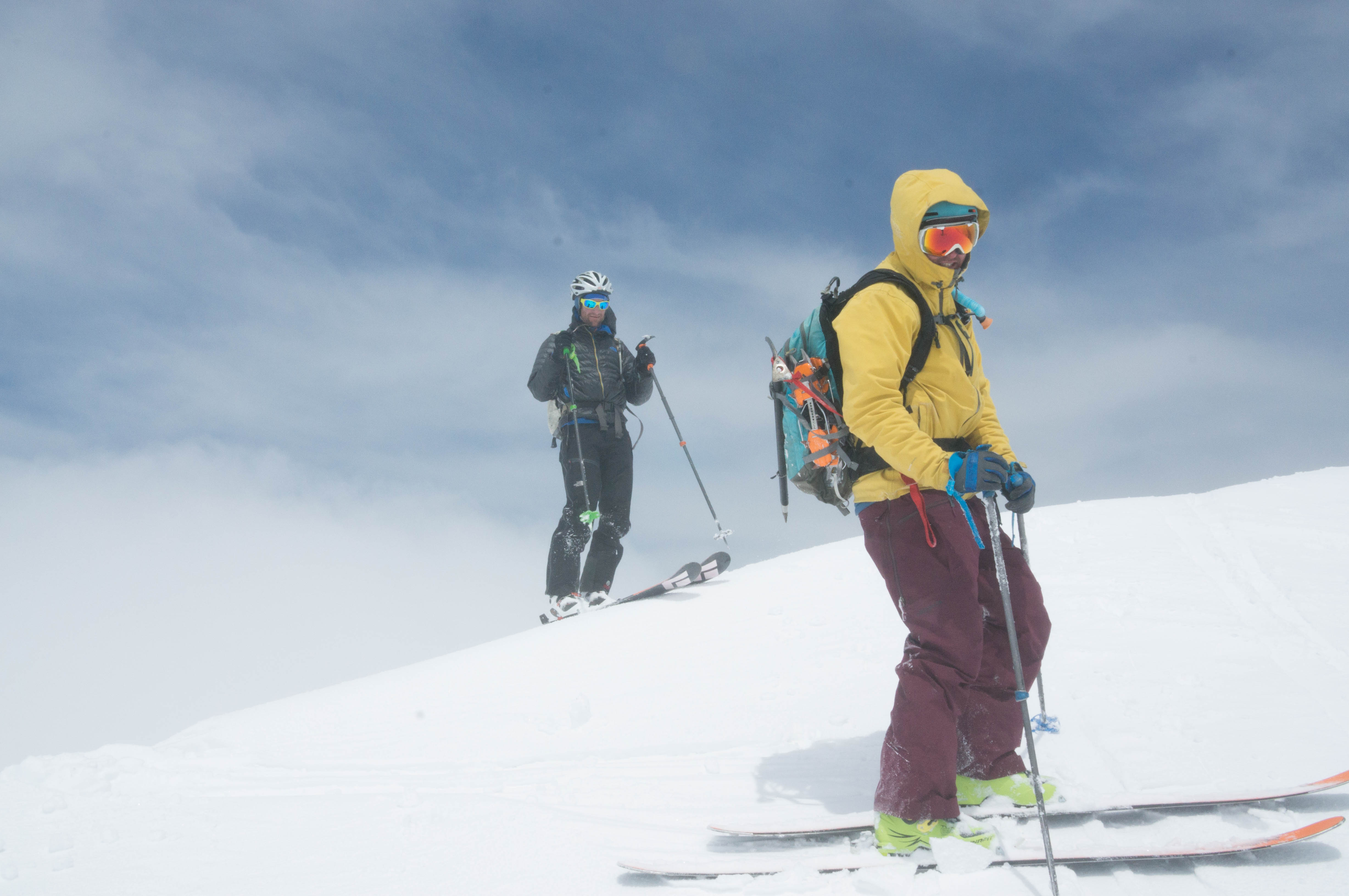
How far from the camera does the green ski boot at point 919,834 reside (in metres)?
2.59

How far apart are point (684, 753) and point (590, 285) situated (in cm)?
510

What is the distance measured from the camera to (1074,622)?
5.20m

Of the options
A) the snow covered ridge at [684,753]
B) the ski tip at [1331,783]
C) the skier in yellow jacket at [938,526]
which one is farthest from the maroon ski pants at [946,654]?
the ski tip at [1331,783]

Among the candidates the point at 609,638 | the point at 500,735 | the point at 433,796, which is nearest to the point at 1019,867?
the point at 433,796

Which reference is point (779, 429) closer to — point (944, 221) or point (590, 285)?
point (944, 221)

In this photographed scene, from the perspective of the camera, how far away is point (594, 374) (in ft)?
25.3

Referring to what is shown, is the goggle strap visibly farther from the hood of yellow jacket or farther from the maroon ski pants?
the maroon ski pants

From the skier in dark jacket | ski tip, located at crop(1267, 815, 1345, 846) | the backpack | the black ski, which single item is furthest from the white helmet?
ski tip, located at crop(1267, 815, 1345, 846)

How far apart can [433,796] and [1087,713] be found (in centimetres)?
334

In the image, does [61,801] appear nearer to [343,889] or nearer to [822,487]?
[343,889]

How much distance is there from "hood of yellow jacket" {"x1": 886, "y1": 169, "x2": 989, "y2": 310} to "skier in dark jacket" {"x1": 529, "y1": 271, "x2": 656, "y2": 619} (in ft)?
16.1

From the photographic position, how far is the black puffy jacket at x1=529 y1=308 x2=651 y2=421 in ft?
24.8

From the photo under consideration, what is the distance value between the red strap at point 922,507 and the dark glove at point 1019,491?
279mm

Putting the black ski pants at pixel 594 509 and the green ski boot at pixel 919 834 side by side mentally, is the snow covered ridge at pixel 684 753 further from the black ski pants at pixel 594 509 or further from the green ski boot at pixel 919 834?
the black ski pants at pixel 594 509
